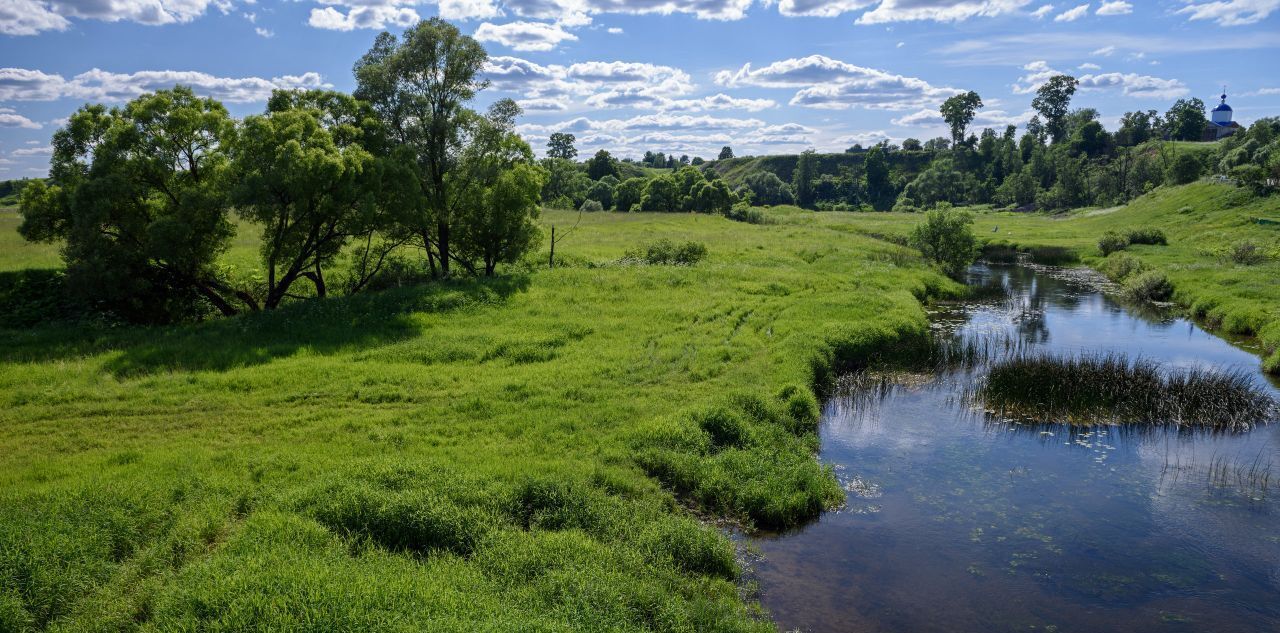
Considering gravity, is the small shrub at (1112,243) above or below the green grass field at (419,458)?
above

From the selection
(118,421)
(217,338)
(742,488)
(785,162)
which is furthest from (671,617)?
(785,162)

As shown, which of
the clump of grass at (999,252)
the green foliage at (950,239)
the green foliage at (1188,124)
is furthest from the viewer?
the green foliage at (1188,124)

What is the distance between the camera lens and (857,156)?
181500mm

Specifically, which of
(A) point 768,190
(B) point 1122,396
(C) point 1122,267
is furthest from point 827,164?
(B) point 1122,396

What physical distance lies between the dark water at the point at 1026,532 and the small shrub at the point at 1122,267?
108 ft

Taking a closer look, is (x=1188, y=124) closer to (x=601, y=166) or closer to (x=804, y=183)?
(x=804, y=183)

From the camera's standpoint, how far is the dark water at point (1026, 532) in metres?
10.8

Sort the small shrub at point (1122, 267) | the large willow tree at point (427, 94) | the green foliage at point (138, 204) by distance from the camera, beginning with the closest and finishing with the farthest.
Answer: the green foliage at point (138, 204) < the large willow tree at point (427, 94) < the small shrub at point (1122, 267)

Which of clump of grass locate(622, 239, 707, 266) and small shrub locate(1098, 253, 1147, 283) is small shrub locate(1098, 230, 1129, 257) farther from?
clump of grass locate(622, 239, 707, 266)

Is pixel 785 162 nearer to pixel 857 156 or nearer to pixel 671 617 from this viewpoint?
pixel 857 156

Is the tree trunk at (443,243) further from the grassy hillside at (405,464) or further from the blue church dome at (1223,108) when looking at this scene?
the blue church dome at (1223,108)

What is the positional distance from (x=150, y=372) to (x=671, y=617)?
16.4 meters

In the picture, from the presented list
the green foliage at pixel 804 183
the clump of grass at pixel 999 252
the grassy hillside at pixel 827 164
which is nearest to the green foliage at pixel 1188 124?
the grassy hillside at pixel 827 164

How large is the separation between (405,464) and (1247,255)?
53445 mm
